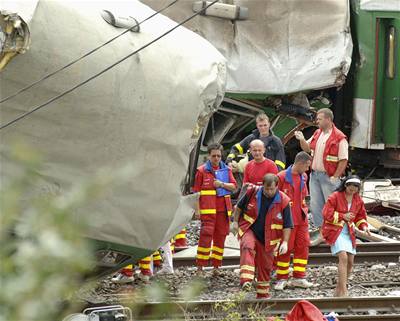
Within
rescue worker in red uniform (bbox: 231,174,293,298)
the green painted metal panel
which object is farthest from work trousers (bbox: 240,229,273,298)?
the green painted metal panel

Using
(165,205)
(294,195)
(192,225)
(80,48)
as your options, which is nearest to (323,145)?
(294,195)

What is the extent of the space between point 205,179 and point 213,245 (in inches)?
26.0

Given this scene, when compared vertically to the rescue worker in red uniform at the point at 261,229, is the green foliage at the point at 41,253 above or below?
above

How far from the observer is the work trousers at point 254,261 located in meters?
8.56

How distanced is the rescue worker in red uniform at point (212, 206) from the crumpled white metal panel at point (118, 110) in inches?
99.9

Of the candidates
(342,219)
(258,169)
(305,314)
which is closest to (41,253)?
(305,314)

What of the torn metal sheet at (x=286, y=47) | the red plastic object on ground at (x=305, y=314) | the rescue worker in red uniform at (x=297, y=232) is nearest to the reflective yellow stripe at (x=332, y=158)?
the rescue worker in red uniform at (x=297, y=232)

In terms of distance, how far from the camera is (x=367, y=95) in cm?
→ 1403

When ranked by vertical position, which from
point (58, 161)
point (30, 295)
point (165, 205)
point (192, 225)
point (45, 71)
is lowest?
point (192, 225)

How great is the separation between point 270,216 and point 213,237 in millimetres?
1320

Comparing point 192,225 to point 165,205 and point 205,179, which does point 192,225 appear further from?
point 165,205

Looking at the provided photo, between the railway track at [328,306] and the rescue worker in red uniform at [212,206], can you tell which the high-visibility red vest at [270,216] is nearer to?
the railway track at [328,306]

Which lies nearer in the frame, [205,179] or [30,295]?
[30,295]

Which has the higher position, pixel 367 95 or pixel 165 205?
pixel 165 205
